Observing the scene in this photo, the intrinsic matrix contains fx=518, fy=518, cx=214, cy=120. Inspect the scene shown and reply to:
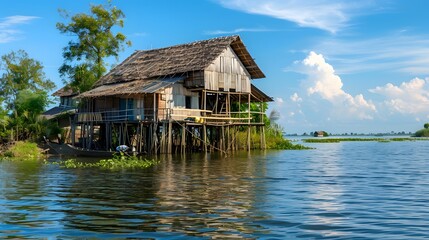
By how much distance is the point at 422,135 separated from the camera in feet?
323

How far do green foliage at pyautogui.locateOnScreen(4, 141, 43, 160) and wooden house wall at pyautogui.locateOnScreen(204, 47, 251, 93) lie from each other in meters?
11.9

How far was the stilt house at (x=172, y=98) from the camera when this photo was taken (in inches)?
1339

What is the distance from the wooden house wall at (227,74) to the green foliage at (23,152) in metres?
11.9

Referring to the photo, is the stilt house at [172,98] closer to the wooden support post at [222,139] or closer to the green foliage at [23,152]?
the wooden support post at [222,139]

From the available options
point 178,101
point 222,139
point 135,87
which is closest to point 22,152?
point 135,87

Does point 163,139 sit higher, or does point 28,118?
point 28,118

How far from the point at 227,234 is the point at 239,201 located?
3.67 m

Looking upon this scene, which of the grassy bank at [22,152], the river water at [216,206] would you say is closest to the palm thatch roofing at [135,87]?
the grassy bank at [22,152]

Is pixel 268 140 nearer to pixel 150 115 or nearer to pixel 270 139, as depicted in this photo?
pixel 270 139

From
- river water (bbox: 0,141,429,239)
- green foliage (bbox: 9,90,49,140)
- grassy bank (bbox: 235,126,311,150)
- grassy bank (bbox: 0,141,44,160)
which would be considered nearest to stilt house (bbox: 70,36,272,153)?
grassy bank (bbox: 235,126,311,150)

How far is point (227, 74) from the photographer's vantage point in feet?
120

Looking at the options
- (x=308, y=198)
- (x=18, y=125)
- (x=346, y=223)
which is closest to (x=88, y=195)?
(x=308, y=198)

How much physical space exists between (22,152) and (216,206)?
24421mm

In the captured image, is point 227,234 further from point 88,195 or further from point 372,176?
point 372,176
